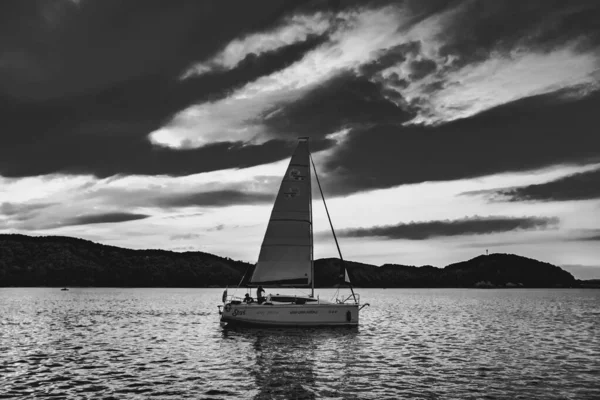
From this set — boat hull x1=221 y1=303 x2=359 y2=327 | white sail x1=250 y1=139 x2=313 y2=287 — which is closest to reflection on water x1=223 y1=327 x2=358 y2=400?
boat hull x1=221 y1=303 x2=359 y2=327

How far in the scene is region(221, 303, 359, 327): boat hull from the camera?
4156 centimetres

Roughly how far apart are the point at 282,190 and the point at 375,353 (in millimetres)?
17539

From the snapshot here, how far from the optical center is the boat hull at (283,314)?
136 ft

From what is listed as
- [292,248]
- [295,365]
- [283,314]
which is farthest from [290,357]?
[292,248]

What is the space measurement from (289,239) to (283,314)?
671cm

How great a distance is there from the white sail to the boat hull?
2.84 meters

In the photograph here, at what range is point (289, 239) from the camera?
4425 cm

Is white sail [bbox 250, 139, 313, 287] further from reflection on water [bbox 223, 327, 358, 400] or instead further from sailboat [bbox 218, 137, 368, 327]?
reflection on water [bbox 223, 327, 358, 400]

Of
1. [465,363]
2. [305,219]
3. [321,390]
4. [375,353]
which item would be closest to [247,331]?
[305,219]

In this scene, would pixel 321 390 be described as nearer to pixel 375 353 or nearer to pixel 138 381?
pixel 138 381

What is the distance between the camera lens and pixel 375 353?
1293 inches

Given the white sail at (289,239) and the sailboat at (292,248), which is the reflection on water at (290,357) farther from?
the white sail at (289,239)

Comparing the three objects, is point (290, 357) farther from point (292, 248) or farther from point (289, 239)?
point (289, 239)

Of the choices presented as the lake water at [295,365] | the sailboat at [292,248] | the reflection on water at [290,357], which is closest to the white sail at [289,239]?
the sailboat at [292,248]
